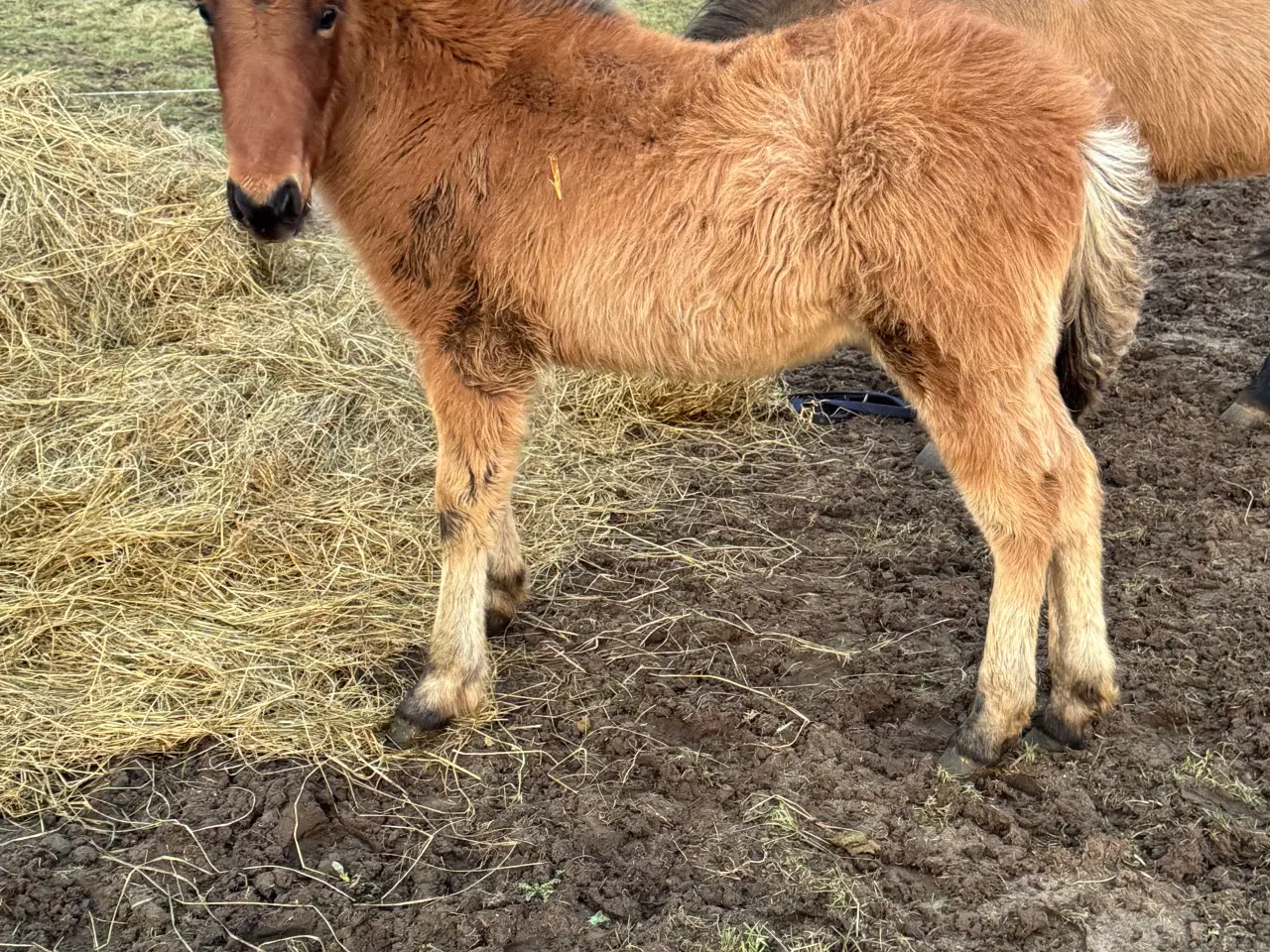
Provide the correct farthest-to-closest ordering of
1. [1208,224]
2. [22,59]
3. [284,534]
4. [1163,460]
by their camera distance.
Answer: [22,59] < [1208,224] < [1163,460] < [284,534]

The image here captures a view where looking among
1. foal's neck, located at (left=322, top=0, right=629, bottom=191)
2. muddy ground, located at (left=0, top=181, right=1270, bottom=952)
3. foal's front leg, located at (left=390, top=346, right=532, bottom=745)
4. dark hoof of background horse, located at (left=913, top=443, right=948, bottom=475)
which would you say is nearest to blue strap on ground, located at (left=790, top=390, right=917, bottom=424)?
dark hoof of background horse, located at (left=913, top=443, right=948, bottom=475)

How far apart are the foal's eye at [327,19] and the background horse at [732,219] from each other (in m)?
0.01

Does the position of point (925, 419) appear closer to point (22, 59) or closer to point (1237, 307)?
point (1237, 307)

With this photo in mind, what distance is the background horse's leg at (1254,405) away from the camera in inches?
194

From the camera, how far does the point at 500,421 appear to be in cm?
335

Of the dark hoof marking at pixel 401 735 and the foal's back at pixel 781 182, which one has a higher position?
the foal's back at pixel 781 182

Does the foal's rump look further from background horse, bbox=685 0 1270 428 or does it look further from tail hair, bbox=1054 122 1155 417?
background horse, bbox=685 0 1270 428

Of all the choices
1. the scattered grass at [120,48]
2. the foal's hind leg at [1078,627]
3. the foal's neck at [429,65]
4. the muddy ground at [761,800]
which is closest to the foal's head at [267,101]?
the foal's neck at [429,65]

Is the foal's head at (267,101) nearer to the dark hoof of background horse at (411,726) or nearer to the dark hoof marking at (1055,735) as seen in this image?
the dark hoof of background horse at (411,726)

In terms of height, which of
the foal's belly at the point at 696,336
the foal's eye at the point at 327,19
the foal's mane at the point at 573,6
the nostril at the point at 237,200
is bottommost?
the foal's belly at the point at 696,336

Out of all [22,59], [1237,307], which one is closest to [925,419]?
[1237,307]

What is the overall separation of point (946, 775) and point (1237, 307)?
4.05 m

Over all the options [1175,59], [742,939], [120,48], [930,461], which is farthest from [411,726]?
[120,48]

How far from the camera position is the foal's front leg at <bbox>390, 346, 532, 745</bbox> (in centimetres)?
333
